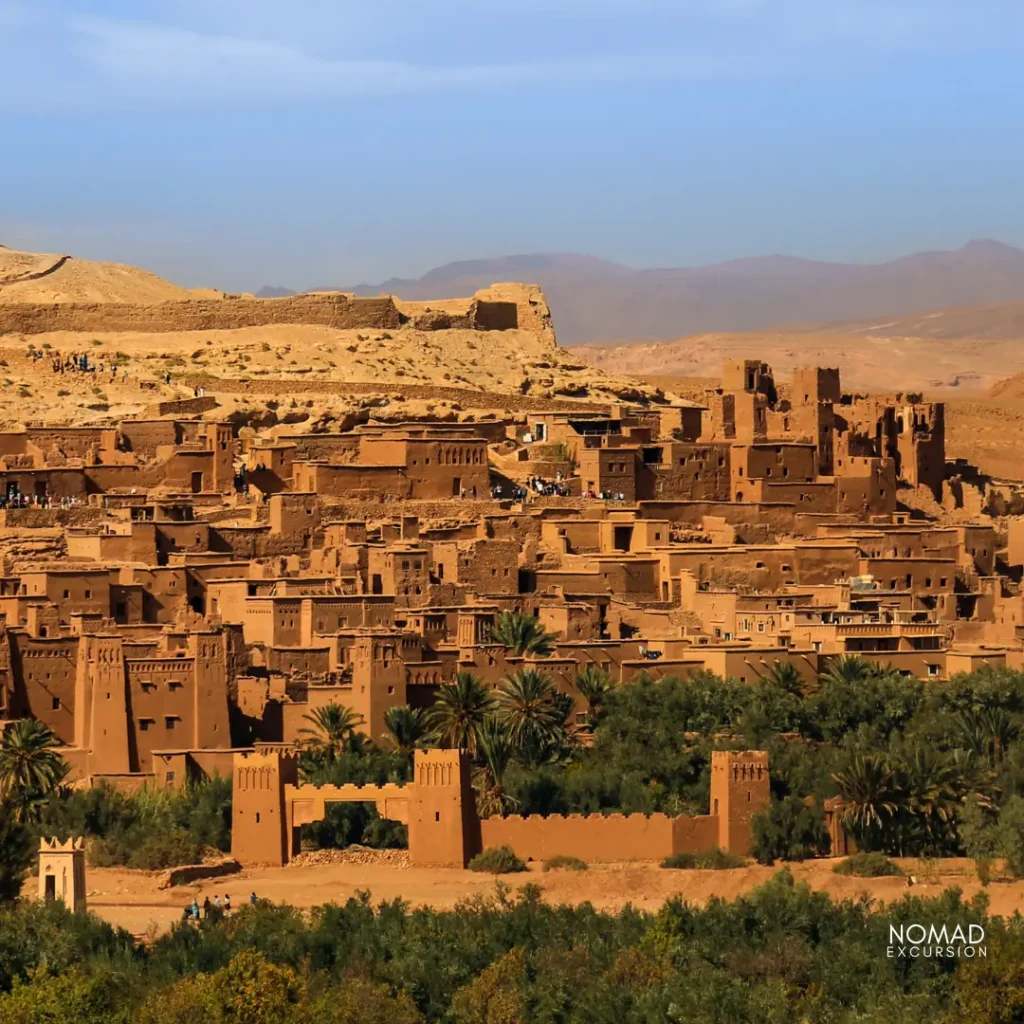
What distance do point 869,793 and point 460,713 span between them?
6.00m

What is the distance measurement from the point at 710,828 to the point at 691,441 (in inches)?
825

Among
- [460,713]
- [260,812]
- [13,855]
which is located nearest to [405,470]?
[460,713]

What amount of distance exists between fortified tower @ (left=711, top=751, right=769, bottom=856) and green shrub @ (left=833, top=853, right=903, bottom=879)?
1450mm

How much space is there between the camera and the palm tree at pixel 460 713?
47094 millimetres

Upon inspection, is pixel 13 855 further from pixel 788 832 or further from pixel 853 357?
pixel 853 357

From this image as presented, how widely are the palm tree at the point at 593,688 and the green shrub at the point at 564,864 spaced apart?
535cm

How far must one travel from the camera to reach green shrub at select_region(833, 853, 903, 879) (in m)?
43.0

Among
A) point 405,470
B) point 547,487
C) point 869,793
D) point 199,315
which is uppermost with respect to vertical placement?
point 199,315

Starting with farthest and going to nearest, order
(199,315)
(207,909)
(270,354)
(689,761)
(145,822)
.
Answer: (199,315), (270,354), (689,761), (145,822), (207,909)

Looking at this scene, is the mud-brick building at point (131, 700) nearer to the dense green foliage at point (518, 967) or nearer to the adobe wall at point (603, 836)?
the adobe wall at point (603, 836)

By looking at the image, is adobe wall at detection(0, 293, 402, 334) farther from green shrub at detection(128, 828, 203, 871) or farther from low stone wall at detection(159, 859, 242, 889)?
low stone wall at detection(159, 859, 242, 889)

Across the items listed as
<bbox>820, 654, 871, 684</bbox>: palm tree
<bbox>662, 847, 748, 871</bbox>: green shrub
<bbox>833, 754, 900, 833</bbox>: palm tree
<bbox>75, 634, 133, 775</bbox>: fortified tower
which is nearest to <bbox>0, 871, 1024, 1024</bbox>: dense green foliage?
<bbox>662, 847, 748, 871</bbox>: green shrub

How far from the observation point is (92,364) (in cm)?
6712

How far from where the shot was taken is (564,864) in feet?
144
